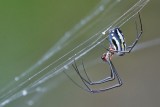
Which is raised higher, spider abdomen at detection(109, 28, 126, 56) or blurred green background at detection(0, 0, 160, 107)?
blurred green background at detection(0, 0, 160, 107)

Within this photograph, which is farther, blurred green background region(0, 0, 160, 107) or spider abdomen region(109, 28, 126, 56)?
blurred green background region(0, 0, 160, 107)

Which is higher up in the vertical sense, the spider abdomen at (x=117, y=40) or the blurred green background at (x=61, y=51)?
the blurred green background at (x=61, y=51)

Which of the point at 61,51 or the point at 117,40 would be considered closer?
the point at 117,40

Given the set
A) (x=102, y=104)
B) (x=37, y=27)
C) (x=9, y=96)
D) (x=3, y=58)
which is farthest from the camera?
(x=102, y=104)

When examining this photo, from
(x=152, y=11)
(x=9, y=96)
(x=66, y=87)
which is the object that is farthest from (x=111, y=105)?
(x=9, y=96)

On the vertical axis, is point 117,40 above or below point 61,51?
below

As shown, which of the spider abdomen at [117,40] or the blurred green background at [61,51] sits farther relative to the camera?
the blurred green background at [61,51]

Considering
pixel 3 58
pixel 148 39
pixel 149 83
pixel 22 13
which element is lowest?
pixel 149 83

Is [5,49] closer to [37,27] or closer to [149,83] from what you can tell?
[37,27]
